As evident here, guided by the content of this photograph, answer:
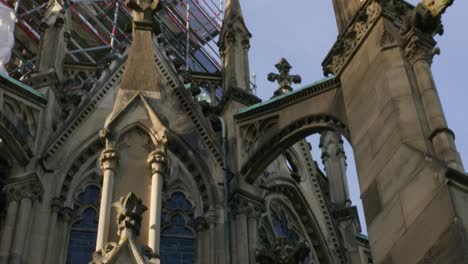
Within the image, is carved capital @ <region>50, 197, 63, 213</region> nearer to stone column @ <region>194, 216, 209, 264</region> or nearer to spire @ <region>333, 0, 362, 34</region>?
stone column @ <region>194, 216, 209, 264</region>

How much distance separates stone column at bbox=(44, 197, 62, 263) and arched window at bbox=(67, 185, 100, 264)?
310 millimetres

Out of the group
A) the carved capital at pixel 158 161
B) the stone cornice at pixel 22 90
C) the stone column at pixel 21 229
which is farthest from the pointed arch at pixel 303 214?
the carved capital at pixel 158 161

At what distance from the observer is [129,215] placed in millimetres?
9078

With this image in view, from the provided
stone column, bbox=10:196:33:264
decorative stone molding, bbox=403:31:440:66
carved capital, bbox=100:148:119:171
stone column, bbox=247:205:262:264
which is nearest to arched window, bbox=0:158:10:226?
stone column, bbox=10:196:33:264

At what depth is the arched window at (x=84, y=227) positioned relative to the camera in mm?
14063

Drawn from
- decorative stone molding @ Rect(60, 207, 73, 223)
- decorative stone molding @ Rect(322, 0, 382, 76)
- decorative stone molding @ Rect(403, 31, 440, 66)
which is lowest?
decorative stone molding @ Rect(60, 207, 73, 223)

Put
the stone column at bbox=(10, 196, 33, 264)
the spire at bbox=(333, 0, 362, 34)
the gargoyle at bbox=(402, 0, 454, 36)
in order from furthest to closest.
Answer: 1. the stone column at bbox=(10, 196, 33, 264)
2. the spire at bbox=(333, 0, 362, 34)
3. the gargoyle at bbox=(402, 0, 454, 36)

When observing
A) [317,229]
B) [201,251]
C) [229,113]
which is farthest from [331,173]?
[201,251]

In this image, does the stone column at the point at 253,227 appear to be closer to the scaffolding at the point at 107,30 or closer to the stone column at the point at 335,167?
the stone column at the point at 335,167

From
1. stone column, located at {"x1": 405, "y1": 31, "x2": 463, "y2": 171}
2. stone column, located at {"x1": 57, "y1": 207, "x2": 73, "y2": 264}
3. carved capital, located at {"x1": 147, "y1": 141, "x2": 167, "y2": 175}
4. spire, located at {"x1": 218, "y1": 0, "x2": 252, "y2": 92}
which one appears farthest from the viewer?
spire, located at {"x1": 218, "y1": 0, "x2": 252, "y2": 92}

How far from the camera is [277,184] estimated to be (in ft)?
54.3

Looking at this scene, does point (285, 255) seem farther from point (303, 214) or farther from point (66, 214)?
point (303, 214)

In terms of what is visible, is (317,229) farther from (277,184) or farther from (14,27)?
(14,27)

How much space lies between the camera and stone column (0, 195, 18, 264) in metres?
13.3
